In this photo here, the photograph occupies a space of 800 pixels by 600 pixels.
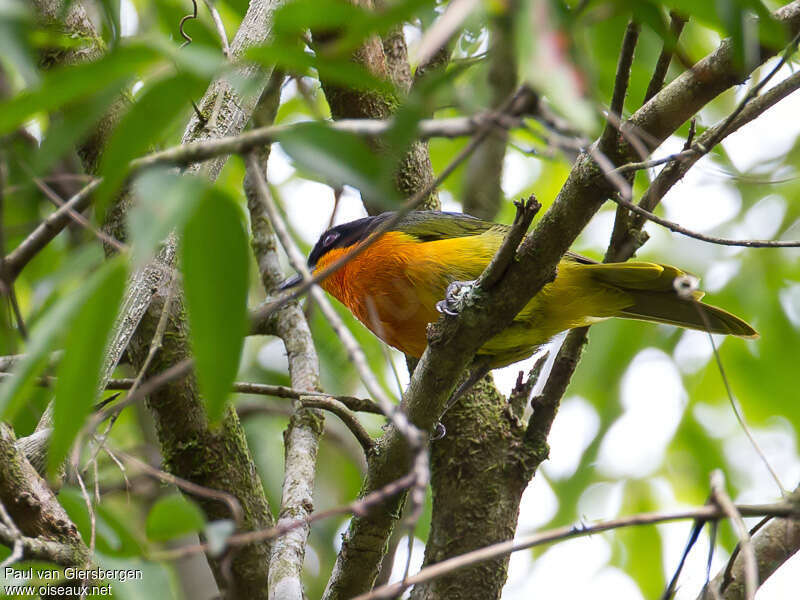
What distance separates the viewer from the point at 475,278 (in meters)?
3.39

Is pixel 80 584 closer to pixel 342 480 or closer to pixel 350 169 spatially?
pixel 350 169

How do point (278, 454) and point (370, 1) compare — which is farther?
point (278, 454)

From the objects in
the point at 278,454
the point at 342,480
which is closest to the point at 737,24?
the point at 278,454

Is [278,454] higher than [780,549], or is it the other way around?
[278,454]

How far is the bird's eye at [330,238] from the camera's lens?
4.16m

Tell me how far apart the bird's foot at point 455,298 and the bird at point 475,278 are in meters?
0.02

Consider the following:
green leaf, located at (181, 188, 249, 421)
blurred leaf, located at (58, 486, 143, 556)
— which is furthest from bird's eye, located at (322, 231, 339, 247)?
green leaf, located at (181, 188, 249, 421)

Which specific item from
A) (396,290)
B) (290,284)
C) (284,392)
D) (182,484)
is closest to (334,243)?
(290,284)

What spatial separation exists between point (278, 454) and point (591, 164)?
281 cm

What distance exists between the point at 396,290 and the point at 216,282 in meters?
2.49

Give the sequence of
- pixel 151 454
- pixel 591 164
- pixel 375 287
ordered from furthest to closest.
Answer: pixel 151 454, pixel 375 287, pixel 591 164

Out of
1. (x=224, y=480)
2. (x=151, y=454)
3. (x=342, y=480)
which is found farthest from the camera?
(x=342, y=480)

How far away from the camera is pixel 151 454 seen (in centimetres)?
384

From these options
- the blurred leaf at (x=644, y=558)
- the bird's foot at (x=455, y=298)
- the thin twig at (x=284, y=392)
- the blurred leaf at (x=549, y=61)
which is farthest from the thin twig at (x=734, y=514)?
the blurred leaf at (x=644, y=558)
